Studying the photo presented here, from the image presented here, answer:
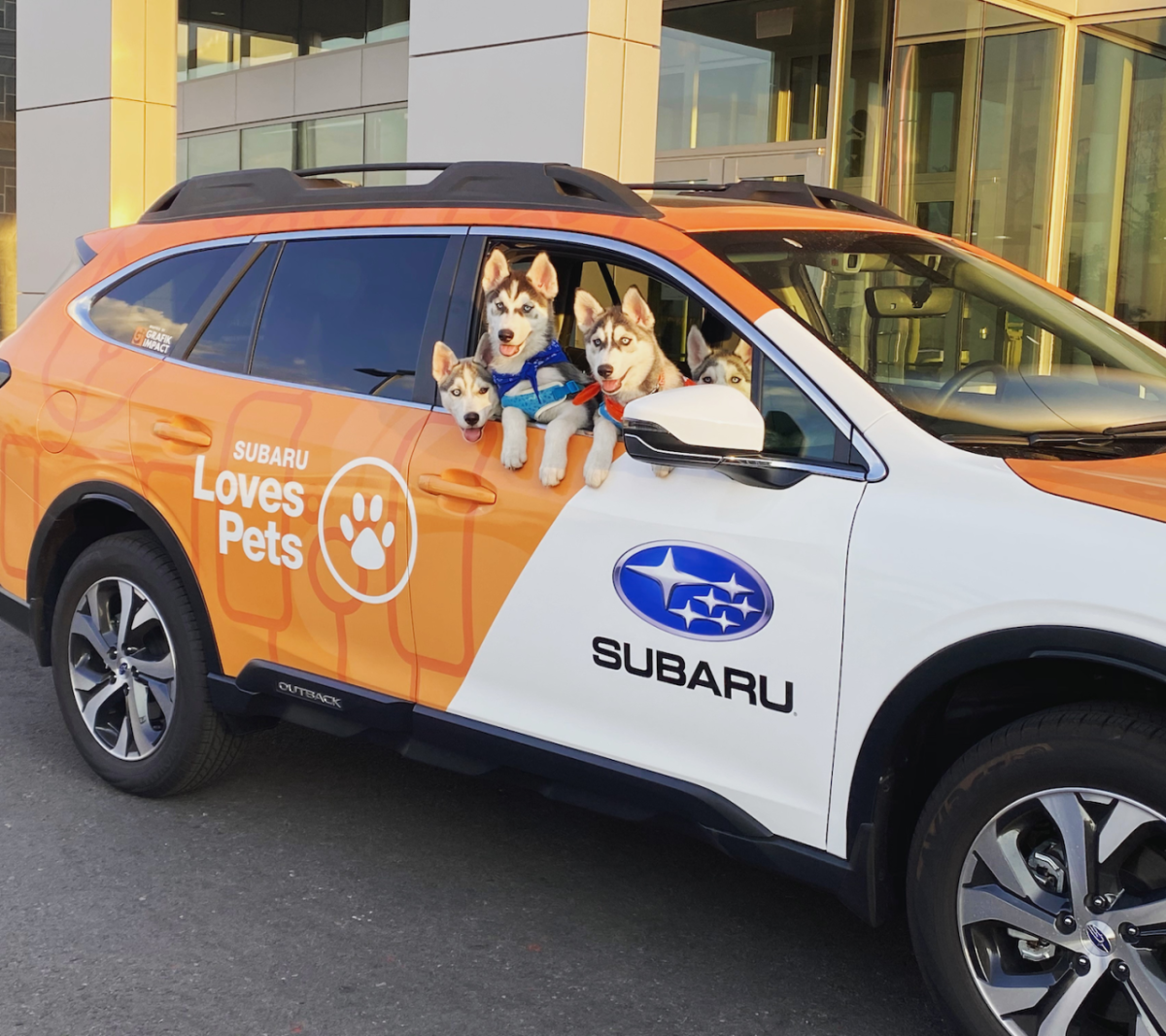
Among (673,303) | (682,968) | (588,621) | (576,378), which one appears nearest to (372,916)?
(682,968)

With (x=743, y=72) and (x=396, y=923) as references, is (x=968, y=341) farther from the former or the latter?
(x=743, y=72)

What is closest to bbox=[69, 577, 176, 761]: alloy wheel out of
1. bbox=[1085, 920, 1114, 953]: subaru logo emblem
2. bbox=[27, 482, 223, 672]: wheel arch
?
bbox=[27, 482, 223, 672]: wheel arch

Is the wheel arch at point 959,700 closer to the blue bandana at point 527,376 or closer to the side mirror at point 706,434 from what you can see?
the side mirror at point 706,434

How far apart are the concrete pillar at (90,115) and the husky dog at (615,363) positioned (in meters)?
9.68

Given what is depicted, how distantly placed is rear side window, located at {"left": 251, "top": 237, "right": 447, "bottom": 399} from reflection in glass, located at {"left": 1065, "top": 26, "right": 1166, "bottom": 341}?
32.3 ft

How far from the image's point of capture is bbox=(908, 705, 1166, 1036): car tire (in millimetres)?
2588

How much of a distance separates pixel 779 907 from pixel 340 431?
5.97 feet

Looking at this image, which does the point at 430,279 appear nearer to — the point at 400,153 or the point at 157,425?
the point at 157,425

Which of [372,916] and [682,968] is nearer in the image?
[682,968]

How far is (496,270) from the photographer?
3.75 m

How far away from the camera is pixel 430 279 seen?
12.8ft

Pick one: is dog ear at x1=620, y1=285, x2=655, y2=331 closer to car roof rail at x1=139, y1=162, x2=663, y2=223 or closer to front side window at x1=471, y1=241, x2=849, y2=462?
front side window at x1=471, y1=241, x2=849, y2=462

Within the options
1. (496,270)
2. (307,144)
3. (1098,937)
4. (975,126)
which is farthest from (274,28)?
(1098,937)

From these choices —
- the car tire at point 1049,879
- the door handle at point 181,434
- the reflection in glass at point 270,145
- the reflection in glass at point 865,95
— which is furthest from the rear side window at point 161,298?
the reflection in glass at point 270,145
